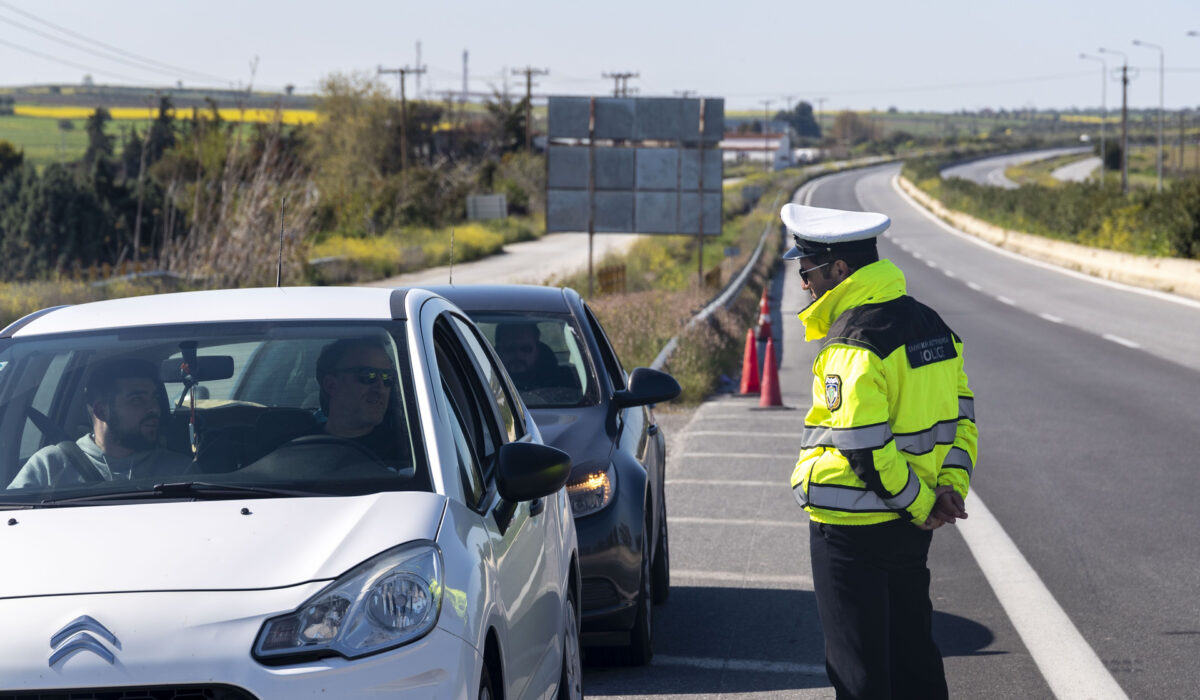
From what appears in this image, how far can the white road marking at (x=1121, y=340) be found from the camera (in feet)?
71.4

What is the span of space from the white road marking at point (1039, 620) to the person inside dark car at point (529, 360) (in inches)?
95.0

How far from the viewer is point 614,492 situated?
596 centimetres

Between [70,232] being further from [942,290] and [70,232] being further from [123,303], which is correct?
[123,303]

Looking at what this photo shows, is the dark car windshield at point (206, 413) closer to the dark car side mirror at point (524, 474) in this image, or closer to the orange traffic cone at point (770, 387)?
the dark car side mirror at point (524, 474)

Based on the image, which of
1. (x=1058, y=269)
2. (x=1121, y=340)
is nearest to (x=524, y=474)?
(x=1121, y=340)

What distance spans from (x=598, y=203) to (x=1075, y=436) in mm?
23964

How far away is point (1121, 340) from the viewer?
74.1 ft

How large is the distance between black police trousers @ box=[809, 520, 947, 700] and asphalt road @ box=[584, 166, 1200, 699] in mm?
1415

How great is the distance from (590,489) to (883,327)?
224 cm

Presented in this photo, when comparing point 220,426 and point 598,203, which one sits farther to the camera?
point 598,203

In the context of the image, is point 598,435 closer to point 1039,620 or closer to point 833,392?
point 1039,620

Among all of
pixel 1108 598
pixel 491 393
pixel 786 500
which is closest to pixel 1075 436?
pixel 786 500

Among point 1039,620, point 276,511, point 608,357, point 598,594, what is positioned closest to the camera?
point 276,511

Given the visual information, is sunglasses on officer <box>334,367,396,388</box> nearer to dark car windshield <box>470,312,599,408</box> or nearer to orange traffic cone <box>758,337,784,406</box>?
dark car windshield <box>470,312,599,408</box>
